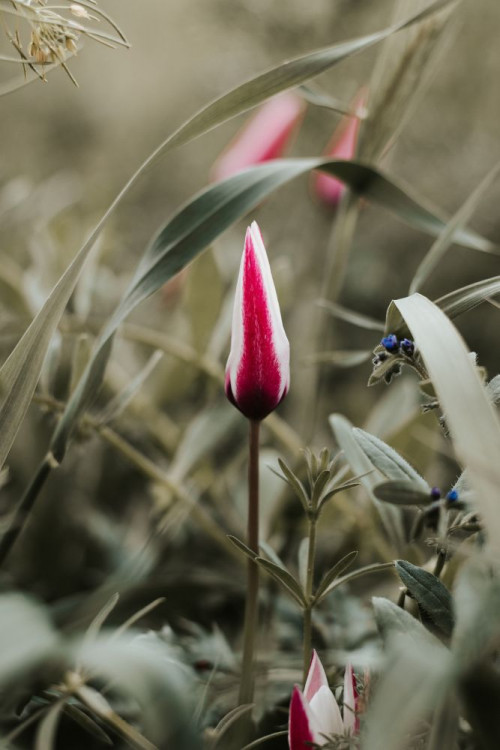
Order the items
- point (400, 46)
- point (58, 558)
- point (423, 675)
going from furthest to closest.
Result: point (58, 558)
point (400, 46)
point (423, 675)

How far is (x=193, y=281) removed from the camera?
1.57 feet

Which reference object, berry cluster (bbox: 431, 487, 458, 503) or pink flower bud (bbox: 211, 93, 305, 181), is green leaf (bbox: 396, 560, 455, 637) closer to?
berry cluster (bbox: 431, 487, 458, 503)

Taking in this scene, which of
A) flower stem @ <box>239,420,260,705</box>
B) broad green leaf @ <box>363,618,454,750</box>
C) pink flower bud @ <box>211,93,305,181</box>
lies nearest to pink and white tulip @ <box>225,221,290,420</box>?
flower stem @ <box>239,420,260,705</box>

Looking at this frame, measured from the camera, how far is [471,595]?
0.56 ft

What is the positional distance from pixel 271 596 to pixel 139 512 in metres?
0.23

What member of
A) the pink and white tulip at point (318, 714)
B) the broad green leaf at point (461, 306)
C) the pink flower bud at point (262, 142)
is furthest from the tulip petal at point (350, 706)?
the pink flower bud at point (262, 142)

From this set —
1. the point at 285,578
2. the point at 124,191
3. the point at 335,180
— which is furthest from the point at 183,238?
the point at 335,180

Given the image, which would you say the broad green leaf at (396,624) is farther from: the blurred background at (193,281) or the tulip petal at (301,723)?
the blurred background at (193,281)

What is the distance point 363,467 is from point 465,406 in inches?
4.4

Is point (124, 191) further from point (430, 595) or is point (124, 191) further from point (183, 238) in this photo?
point (430, 595)

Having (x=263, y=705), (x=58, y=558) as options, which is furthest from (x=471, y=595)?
(x=58, y=558)

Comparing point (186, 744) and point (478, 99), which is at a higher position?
point (478, 99)

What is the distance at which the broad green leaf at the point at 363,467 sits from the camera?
0.96 feet

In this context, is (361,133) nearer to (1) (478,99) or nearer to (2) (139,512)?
(2) (139,512)
